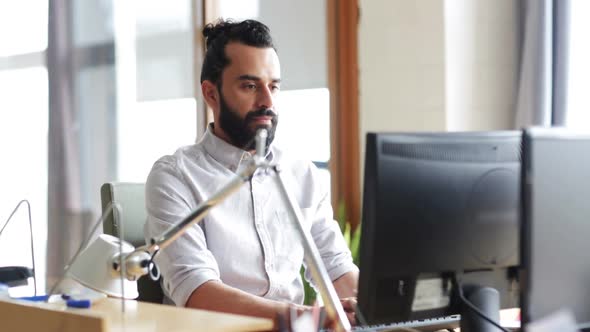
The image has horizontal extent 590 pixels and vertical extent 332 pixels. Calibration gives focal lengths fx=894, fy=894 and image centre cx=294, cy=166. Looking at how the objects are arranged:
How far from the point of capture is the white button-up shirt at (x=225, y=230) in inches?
81.1

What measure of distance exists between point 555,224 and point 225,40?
125cm

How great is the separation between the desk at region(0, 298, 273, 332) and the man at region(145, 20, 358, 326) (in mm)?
438

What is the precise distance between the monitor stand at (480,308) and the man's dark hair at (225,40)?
1071mm

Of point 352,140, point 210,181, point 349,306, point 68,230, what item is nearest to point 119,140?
point 68,230

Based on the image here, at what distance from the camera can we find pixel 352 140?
351 centimetres

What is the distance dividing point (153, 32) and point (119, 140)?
21.7 inches

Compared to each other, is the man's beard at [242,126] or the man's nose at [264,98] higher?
the man's nose at [264,98]

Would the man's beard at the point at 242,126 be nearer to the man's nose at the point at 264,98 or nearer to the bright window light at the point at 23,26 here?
the man's nose at the point at 264,98

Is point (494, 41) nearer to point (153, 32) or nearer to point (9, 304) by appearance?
point (153, 32)

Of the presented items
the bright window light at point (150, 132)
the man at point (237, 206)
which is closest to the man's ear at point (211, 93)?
the man at point (237, 206)

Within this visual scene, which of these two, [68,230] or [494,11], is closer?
A: [494,11]

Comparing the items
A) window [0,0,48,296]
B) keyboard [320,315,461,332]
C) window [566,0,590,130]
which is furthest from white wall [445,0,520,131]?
window [0,0,48,296]

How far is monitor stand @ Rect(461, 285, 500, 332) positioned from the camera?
4.78 ft

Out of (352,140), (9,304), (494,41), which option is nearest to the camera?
(9,304)
